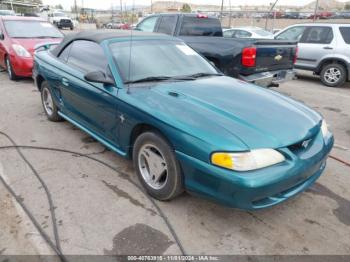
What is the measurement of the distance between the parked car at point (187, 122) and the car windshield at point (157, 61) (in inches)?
0.5

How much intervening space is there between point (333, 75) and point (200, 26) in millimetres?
3853

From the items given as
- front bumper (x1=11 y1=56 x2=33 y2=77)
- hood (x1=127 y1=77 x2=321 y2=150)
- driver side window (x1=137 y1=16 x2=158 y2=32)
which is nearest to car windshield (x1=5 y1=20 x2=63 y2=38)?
front bumper (x1=11 y1=56 x2=33 y2=77)

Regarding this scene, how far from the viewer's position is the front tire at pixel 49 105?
4.80m

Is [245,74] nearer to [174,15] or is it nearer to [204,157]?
[174,15]

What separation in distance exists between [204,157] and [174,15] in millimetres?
5878

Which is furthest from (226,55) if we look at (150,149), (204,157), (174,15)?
(204,157)

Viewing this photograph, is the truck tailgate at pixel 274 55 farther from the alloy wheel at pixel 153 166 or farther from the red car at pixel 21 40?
the red car at pixel 21 40

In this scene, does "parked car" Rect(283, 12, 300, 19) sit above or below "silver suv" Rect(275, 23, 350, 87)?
above

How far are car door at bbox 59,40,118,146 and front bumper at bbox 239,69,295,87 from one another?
3026 mm

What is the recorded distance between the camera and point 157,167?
2912 millimetres

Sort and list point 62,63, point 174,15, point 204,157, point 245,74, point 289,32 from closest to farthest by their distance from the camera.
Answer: point 204,157 → point 62,63 → point 245,74 → point 174,15 → point 289,32

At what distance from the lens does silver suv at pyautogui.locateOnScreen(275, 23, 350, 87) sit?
8.14 m

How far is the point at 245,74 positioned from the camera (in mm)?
5828

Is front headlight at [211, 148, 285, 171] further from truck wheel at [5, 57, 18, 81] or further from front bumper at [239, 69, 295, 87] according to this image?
truck wheel at [5, 57, 18, 81]
